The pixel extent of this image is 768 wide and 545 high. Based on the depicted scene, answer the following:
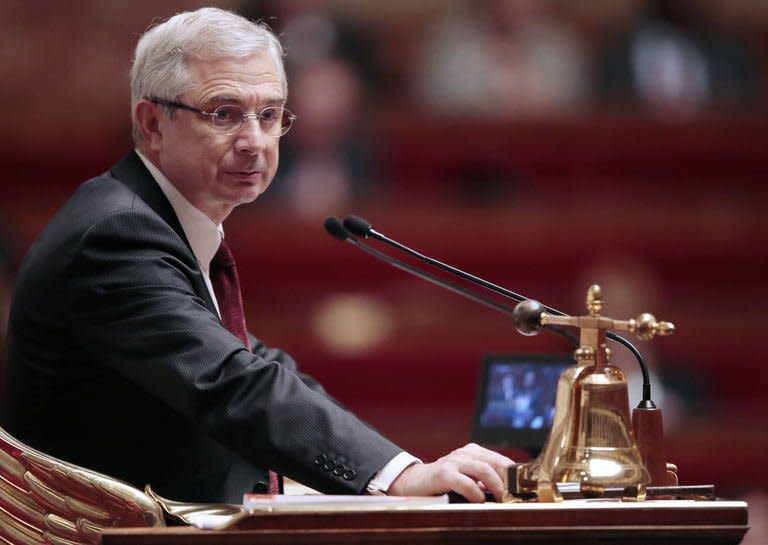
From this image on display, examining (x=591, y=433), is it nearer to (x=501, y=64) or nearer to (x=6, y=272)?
(x=6, y=272)

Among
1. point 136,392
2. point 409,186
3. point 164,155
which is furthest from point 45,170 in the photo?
point 136,392

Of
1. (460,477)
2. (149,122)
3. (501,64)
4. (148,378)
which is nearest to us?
(460,477)

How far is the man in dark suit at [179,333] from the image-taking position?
1.58 m

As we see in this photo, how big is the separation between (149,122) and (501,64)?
2.75 metres

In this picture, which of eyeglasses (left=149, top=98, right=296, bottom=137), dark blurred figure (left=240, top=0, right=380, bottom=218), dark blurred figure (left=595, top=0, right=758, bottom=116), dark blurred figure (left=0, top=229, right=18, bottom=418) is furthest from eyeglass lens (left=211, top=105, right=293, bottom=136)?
dark blurred figure (left=595, top=0, right=758, bottom=116)

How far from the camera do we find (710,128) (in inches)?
174

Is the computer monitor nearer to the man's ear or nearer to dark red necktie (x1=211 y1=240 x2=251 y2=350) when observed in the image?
dark red necktie (x1=211 y1=240 x2=251 y2=350)

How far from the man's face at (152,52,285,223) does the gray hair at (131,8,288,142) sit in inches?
0.6

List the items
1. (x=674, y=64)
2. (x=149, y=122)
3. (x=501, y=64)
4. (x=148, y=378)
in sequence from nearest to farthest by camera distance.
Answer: (x=148, y=378) < (x=149, y=122) < (x=501, y=64) < (x=674, y=64)

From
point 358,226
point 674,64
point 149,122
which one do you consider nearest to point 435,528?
point 358,226

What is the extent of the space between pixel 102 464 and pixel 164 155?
55 centimetres

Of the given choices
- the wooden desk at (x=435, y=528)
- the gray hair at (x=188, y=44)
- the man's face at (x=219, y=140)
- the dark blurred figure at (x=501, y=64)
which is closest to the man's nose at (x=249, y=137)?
the man's face at (x=219, y=140)

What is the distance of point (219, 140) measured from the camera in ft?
6.59

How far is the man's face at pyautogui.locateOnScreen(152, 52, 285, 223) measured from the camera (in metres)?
1.99
